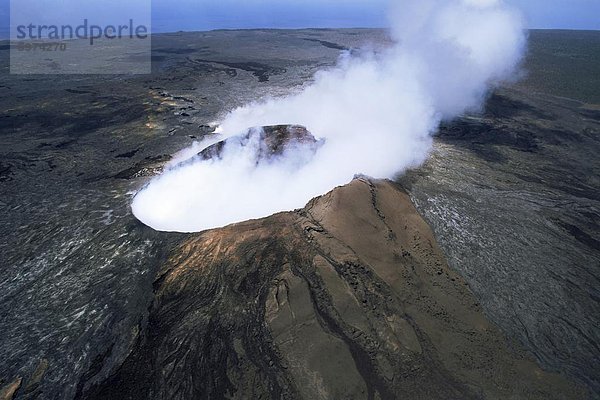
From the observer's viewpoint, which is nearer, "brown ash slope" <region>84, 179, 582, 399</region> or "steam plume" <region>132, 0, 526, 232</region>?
"brown ash slope" <region>84, 179, 582, 399</region>

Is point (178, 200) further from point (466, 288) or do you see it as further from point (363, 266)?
point (466, 288)

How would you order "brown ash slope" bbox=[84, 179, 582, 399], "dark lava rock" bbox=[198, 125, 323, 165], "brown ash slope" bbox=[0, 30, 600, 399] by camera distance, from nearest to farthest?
1. "brown ash slope" bbox=[84, 179, 582, 399]
2. "brown ash slope" bbox=[0, 30, 600, 399]
3. "dark lava rock" bbox=[198, 125, 323, 165]

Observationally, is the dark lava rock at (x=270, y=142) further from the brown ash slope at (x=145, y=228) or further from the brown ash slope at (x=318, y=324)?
the brown ash slope at (x=318, y=324)

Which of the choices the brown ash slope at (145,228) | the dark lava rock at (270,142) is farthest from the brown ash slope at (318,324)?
the dark lava rock at (270,142)

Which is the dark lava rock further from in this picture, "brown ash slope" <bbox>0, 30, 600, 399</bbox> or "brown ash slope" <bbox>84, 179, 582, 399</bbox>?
"brown ash slope" <bbox>84, 179, 582, 399</bbox>

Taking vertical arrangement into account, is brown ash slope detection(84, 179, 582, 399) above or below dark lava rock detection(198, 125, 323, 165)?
below

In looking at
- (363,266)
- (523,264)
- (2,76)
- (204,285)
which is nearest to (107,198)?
(204,285)

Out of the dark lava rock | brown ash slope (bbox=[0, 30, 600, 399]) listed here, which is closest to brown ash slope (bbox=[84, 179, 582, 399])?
brown ash slope (bbox=[0, 30, 600, 399])
